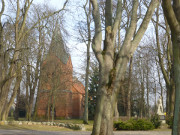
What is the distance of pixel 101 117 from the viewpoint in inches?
321

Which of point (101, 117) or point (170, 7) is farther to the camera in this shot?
point (101, 117)

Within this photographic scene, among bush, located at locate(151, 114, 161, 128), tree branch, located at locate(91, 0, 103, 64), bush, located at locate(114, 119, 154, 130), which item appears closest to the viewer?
tree branch, located at locate(91, 0, 103, 64)

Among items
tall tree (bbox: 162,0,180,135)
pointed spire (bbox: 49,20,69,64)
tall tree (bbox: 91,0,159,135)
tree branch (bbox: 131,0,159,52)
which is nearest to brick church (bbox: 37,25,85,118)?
pointed spire (bbox: 49,20,69,64)

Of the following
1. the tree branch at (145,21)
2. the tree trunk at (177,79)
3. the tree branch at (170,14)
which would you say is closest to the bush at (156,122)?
the tree branch at (145,21)

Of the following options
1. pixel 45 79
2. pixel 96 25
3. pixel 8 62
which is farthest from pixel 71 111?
pixel 96 25

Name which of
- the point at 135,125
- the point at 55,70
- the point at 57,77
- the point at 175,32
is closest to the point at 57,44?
the point at 57,77

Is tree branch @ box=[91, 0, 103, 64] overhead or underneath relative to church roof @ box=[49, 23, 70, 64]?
underneath

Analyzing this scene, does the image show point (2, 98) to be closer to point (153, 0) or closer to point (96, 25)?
point (96, 25)

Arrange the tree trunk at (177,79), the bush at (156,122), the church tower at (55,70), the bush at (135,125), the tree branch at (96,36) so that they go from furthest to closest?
the church tower at (55,70), the bush at (156,122), the bush at (135,125), the tree branch at (96,36), the tree trunk at (177,79)

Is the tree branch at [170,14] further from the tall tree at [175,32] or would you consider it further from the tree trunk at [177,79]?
the tree trunk at [177,79]

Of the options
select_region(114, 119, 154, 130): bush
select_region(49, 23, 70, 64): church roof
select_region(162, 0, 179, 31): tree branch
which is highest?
select_region(49, 23, 70, 64): church roof

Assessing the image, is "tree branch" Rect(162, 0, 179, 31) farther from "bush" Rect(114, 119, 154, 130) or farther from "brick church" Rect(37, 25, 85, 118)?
"brick church" Rect(37, 25, 85, 118)

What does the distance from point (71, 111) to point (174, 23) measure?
4170cm

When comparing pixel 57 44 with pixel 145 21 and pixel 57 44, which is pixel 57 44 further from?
pixel 145 21
